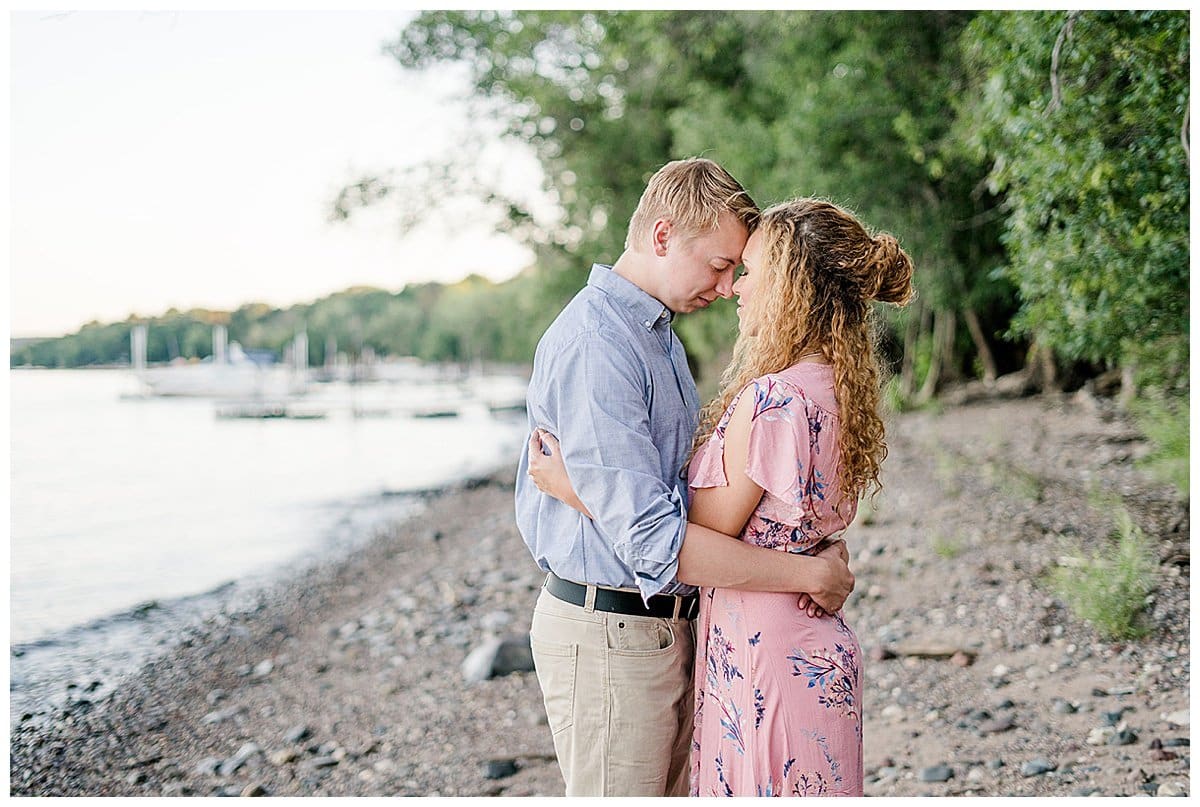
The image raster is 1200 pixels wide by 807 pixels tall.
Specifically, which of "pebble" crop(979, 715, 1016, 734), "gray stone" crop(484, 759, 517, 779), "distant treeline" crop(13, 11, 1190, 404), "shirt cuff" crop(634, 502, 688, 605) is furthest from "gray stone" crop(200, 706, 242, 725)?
"shirt cuff" crop(634, 502, 688, 605)

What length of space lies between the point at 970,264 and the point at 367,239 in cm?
1235

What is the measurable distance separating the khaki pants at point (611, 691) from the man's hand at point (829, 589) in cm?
34

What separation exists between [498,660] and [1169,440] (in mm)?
6217

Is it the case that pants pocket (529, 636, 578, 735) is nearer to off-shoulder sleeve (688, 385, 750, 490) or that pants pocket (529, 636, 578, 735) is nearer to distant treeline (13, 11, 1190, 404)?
off-shoulder sleeve (688, 385, 750, 490)

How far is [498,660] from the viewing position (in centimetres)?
625

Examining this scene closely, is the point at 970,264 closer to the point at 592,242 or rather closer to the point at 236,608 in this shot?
the point at 592,242

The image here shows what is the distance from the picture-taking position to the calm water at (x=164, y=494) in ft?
33.0

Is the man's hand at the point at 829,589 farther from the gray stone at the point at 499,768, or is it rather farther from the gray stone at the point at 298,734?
the gray stone at the point at 298,734

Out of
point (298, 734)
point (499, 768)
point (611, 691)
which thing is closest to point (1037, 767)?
point (499, 768)

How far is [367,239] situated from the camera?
21.8m

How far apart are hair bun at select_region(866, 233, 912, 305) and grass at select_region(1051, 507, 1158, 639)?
3.85 meters

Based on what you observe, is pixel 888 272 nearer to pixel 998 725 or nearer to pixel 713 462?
pixel 713 462

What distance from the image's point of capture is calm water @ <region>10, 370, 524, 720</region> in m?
10.1
